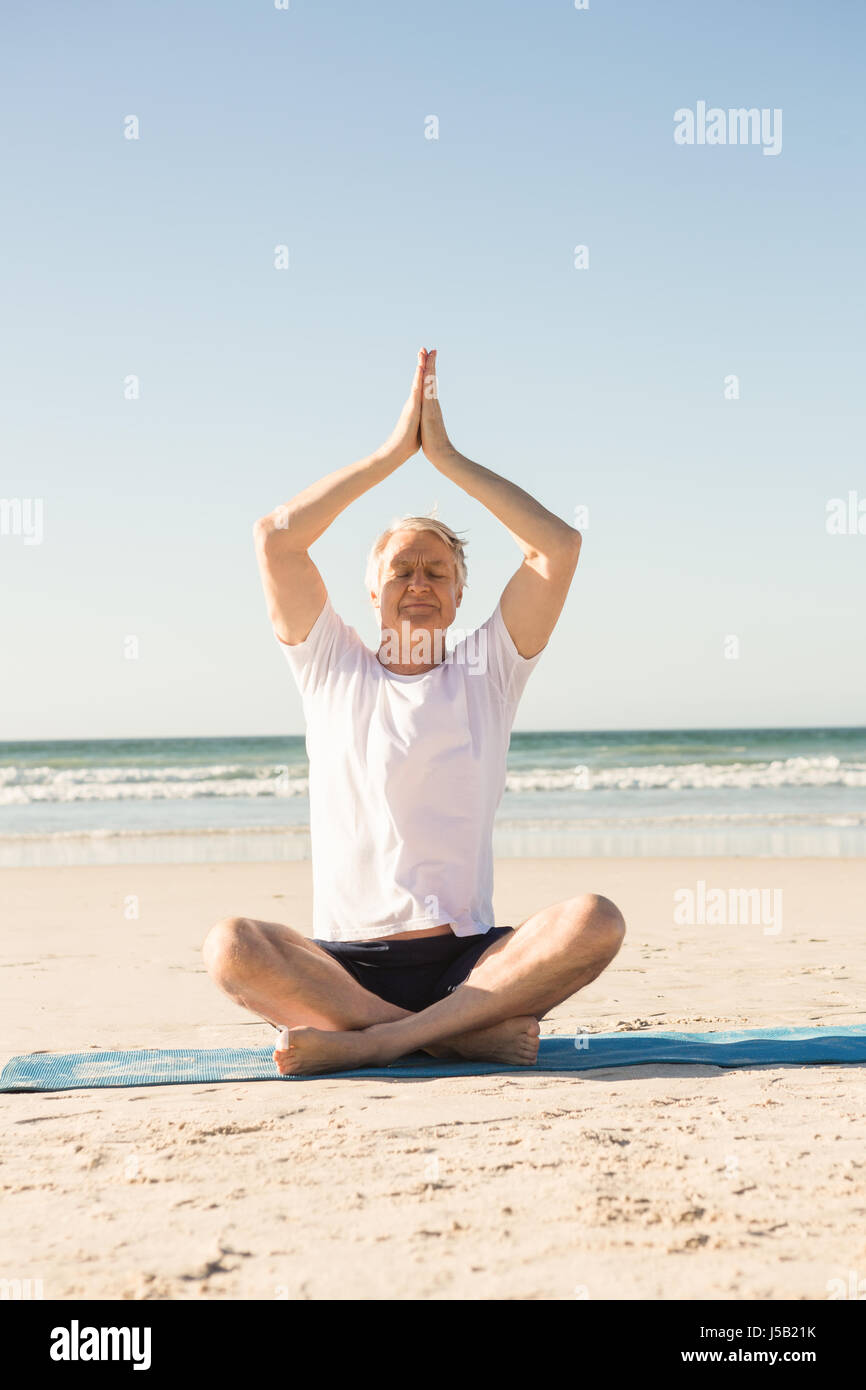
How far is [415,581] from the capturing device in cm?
398

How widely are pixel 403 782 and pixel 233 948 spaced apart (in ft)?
2.32

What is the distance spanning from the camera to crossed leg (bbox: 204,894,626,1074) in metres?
3.67

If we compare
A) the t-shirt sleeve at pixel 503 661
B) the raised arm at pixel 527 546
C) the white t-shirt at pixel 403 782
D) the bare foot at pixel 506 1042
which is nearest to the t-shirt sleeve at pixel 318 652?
the white t-shirt at pixel 403 782

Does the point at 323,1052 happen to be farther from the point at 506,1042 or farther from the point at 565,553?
the point at 565,553

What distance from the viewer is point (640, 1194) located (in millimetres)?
2566

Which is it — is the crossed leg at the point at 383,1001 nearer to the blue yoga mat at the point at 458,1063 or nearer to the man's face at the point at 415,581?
the blue yoga mat at the point at 458,1063

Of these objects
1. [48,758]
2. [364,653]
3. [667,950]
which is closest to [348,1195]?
[364,653]

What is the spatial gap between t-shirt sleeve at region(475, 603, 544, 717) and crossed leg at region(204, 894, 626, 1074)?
2.30ft

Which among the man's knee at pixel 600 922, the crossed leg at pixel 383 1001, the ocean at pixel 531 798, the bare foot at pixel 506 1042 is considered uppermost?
the man's knee at pixel 600 922

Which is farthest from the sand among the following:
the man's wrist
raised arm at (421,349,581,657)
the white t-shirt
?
the man's wrist

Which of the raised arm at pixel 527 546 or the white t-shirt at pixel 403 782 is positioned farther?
the raised arm at pixel 527 546

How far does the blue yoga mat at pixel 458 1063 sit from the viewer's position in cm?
378

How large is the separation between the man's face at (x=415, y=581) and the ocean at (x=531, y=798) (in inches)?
333

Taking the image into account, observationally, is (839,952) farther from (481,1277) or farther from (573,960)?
(481,1277)
